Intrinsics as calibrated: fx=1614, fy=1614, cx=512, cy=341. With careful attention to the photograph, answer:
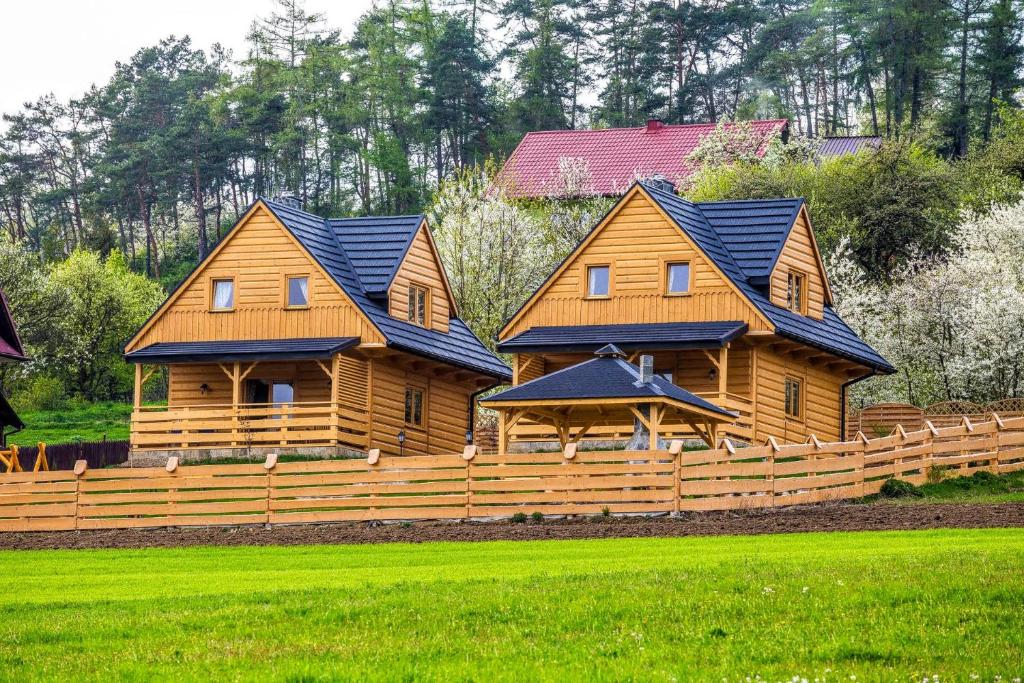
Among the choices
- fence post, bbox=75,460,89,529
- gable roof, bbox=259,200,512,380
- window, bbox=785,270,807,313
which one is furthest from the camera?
window, bbox=785,270,807,313

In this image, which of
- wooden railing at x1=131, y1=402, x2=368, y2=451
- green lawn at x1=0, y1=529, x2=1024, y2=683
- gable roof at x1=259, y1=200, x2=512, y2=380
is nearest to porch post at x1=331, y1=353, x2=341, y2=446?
wooden railing at x1=131, y1=402, x2=368, y2=451

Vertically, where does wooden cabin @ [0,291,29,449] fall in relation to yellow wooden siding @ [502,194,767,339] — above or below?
below

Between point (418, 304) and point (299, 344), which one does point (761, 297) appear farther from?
point (299, 344)

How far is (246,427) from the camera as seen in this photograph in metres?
38.1

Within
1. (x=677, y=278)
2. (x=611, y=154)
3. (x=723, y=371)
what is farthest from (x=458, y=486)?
(x=611, y=154)

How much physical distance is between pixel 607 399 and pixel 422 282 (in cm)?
1423

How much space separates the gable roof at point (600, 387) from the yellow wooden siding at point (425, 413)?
10267 mm

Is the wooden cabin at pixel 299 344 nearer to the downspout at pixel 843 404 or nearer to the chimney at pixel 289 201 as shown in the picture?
the chimney at pixel 289 201

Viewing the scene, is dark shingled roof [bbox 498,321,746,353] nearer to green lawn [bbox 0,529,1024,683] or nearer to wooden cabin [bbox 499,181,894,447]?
wooden cabin [bbox 499,181,894,447]

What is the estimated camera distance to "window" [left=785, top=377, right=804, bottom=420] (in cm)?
4062

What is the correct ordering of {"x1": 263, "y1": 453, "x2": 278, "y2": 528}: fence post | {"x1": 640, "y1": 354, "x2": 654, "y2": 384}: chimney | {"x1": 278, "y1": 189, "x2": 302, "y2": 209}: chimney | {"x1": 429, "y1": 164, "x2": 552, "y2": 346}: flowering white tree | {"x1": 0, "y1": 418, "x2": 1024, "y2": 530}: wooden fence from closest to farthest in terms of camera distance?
1. {"x1": 0, "y1": 418, "x2": 1024, "y2": 530}: wooden fence
2. {"x1": 263, "y1": 453, "x2": 278, "y2": 528}: fence post
3. {"x1": 640, "y1": 354, "x2": 654, "y2": 384}: chimney
4. {"x1": 278, "y1": 189, "x2": 302, "y2": 209}: chimney
5. {"x1": 429, "y1": 164, "x2": 552, "y2": 346}: flowering white tree

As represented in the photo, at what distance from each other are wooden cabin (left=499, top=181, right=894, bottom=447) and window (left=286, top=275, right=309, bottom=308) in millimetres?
5011

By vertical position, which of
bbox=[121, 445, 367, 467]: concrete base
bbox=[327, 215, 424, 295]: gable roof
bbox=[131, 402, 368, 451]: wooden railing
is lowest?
bbox=[121, 445, 367, 467]: concrete base

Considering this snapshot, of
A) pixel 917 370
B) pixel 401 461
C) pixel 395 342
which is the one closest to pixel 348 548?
pixel 401 461
